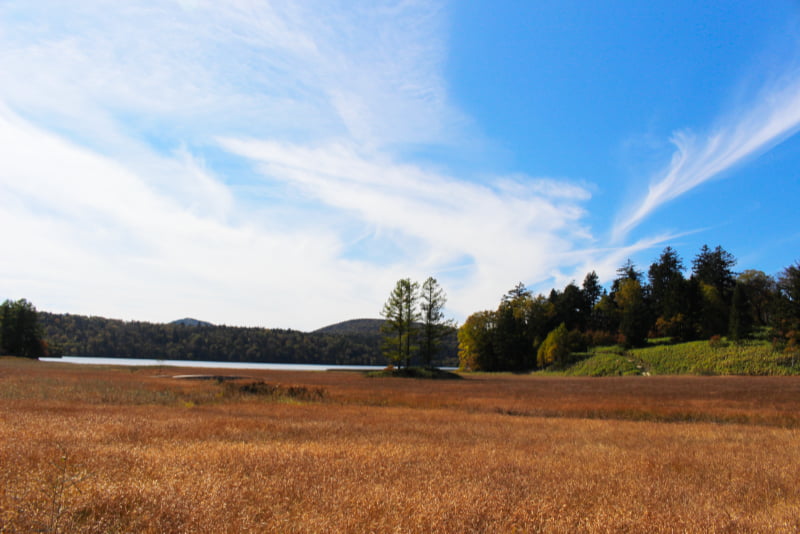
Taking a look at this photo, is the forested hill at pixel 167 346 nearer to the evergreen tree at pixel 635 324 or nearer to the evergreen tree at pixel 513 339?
the evergreen tree at pixel 513 339

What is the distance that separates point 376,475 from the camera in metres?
7.62

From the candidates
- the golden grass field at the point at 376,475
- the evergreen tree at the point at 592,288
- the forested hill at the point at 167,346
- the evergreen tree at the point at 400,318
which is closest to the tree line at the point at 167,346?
the forested hill at the point at 167,346

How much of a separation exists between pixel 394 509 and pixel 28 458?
6.24m

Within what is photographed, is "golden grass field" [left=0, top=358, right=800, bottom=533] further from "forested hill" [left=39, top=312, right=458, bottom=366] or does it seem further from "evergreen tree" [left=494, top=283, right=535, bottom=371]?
"forested hill" [left=39, top=312, right=458, bottom=366]

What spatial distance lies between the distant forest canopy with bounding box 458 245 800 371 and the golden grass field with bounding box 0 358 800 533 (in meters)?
72.3

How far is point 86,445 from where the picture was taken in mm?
8734

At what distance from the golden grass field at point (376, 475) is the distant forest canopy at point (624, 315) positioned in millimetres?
72347

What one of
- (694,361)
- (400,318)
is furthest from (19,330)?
(694,361)

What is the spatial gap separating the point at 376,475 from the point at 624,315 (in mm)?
90948

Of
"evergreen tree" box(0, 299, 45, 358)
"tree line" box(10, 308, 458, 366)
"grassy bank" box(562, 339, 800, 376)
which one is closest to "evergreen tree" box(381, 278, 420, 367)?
"grassy bank" box(562, 339, 800, 376)

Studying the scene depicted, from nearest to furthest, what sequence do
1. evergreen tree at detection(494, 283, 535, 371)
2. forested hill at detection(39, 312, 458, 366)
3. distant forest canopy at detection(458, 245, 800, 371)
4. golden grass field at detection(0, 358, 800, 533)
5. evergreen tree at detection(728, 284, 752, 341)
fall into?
1. golden grass field at detection(0, 358, 800, 533)
2. evergreen tree at detection(728, 284, 752, 341)
3. distant forest canopy at detection(458, 245, 800, 371)
4. evergreen tree at detection(494, 283, 535, 371)
5. forested hill at detection(39, 312, 458, 366)

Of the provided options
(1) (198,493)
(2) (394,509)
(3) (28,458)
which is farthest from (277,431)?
(2) (394,509)

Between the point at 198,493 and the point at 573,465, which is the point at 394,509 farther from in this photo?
the point at 573,465

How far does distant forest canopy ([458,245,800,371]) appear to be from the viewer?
8156 centimetres
